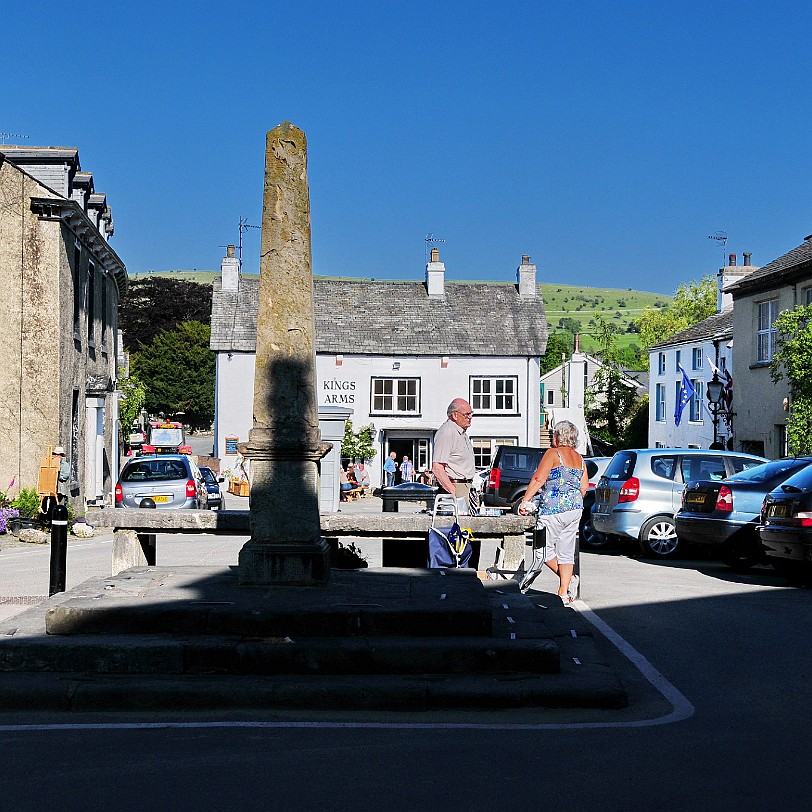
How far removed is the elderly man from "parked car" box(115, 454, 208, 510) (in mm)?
16095

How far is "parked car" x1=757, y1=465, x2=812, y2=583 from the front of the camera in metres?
12.8

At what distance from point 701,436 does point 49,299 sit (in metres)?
30.5

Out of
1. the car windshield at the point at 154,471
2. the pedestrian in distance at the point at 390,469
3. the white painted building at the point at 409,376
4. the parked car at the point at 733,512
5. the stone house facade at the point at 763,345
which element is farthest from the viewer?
the white painted building at the point at 409,376

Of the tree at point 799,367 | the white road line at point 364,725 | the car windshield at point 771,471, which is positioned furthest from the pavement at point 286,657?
the tree at point 799,367

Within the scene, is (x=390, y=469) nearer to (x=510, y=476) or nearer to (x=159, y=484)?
(x=510, y=476)

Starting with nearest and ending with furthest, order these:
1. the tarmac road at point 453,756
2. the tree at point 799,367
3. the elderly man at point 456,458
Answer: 1. the tarmac road at point 453,756
2. the elderly man at point 456,458
3. the tree at point 799,367

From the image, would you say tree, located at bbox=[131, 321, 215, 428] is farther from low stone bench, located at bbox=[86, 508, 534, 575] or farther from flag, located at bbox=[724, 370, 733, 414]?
low stone bench, located at bbox=[86, 508, 534, 575]

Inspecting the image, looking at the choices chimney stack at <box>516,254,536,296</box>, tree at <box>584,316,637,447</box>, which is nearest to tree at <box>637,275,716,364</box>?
tree at <box>584,316,637,447</box>

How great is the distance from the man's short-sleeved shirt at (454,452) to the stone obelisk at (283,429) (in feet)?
7.21

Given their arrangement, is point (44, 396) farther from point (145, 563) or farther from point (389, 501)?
point (145, 563)

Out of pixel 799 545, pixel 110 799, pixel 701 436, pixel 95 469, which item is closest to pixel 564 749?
pixel 110 799

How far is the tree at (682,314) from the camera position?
78.8 m

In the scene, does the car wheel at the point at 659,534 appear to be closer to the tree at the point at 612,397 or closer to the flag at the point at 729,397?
the flag at the point at 729,397

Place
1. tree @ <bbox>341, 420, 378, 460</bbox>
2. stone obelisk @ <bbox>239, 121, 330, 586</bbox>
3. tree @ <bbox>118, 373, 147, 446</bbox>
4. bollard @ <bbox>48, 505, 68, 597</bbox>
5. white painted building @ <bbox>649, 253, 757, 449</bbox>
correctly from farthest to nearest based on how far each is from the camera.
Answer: tree @ <bbox>341, 420, 378, 460</bbox>, tree @ <bbox>118, 373, 147, 446</bbox>, white painted building @ <bbox>649, 253, 757, 449</bbox>, bollard @ <bbox>48, 505, 68, 597</bbox>, stone obelisk @ <bbox>239, 121, 330, 586</bbox>
